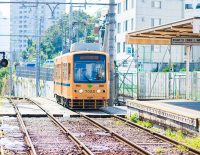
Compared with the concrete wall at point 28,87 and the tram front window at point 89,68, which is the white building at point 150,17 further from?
the tram front window at point 89,68

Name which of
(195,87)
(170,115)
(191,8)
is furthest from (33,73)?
(170,115)

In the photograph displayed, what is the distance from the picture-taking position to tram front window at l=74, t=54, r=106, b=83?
2655cm

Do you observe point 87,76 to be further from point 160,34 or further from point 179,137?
point 179,137

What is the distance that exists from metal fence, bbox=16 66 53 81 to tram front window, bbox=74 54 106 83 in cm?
3104

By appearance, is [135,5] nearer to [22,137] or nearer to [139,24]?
[139,24]

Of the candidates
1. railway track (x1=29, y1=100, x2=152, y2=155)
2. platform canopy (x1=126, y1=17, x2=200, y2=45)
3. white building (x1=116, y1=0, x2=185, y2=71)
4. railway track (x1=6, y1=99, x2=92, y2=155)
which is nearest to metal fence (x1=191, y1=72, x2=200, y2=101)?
platform canopy (x1=126, y1=17, x2=200, y2=45)

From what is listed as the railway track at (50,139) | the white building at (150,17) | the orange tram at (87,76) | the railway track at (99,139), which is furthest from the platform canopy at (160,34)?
the white building at (150,17)

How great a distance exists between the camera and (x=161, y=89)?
108ft

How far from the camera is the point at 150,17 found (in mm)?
61938

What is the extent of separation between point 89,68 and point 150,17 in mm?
36350

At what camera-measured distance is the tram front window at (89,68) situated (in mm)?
26547

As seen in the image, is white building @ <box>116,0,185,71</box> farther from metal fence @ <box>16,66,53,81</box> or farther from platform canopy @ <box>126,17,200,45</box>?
platform canopy @ <box>126,17,200,45</box>

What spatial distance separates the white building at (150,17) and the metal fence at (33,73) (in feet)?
27.7

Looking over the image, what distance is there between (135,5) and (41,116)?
3871 cm
